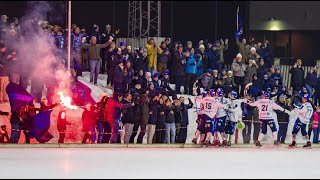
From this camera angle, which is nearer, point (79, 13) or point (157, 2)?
point (157, 2)

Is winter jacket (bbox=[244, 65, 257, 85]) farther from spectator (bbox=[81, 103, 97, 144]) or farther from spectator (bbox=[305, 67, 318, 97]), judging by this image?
spectator (bbox=[81, 103, 97, 144])

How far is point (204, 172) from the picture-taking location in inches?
714

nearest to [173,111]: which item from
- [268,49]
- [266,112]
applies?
[266,112]

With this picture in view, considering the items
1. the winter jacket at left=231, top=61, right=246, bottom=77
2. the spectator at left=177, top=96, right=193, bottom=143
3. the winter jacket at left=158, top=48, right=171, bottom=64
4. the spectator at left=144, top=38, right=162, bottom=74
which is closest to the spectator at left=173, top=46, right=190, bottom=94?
the winter jacket at left=158, top=48, right=171, bottom=64

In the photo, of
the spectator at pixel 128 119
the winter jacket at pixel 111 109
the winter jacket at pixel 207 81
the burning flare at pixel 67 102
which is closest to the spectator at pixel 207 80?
the winter jacket at pixel 207 81

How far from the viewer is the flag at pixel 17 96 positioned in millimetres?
27078

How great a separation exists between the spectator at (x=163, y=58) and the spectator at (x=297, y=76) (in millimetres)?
5165

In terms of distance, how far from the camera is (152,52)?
31.5 meters

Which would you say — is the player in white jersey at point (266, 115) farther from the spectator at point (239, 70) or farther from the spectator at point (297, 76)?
the spectator at point (297, 76)

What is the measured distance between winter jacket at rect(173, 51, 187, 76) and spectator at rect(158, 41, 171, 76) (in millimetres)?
304

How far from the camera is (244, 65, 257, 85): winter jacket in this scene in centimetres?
3259

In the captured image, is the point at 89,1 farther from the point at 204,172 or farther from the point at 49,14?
the point at 204,172

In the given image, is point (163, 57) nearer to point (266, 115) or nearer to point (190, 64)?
point (190, 64)

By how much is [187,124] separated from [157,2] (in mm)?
9213
